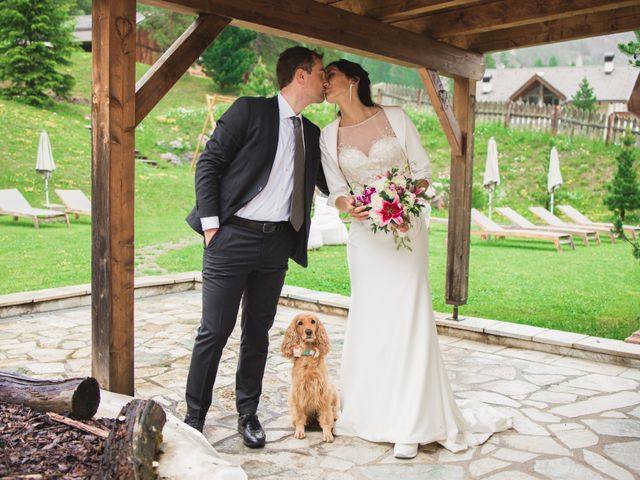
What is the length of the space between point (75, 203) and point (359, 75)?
13367mm

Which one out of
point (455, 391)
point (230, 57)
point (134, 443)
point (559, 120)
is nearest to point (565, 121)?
point (559, 120)

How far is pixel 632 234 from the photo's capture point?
612 inches

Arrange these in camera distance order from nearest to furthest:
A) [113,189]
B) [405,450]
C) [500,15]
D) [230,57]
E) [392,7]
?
[113,189], [405,450], [392,7], [500,15], [230,57]

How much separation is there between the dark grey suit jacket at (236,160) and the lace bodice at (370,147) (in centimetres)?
54

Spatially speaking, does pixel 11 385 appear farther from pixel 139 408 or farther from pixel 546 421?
pixel 546 421

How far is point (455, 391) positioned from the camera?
196 inches

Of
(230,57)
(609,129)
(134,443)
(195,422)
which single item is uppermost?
(230,57)

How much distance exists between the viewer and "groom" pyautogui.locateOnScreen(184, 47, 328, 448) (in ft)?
11.9

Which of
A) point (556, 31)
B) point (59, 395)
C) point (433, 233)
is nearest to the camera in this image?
point (59, 395)

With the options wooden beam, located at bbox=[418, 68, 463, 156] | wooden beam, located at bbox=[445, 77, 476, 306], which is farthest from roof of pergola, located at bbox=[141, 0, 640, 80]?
wooden beam, located at bbox=[445, 77, 476, 306]

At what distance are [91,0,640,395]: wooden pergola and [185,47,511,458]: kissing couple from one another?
42 cm

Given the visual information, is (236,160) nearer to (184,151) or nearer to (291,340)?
(291,340)

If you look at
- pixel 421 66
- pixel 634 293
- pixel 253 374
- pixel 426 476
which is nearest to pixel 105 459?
pixel 253 374

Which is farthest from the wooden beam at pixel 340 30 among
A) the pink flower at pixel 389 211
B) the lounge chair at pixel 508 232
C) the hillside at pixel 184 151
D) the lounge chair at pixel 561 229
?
the hillside at pixel 184 151
